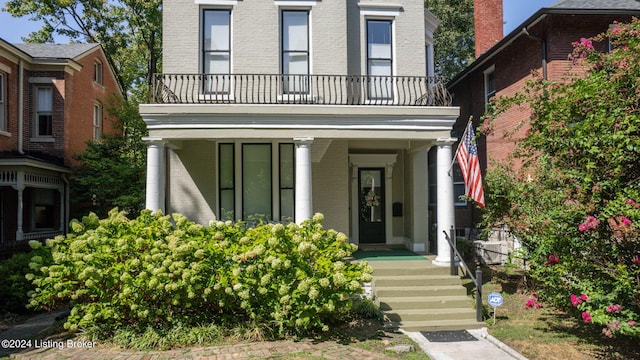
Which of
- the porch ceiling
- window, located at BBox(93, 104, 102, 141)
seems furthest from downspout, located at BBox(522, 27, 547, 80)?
window, located at BBox(93, 104, 102, 141)

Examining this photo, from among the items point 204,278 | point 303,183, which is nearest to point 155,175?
point 303,183

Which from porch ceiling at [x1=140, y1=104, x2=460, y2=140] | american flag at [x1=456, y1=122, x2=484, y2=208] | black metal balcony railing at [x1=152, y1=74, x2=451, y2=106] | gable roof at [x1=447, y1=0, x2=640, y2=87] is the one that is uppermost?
gable roof at [x1=447, y1=0, x2=640, y2=87]

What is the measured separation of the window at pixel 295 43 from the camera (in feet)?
36.7

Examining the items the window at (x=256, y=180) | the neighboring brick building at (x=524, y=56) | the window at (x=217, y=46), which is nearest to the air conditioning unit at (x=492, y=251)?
the neighboring brick building at (x=524, y=56)

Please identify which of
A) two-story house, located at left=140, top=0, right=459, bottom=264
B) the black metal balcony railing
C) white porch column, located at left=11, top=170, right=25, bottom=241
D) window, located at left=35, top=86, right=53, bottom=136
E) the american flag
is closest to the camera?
the american flag

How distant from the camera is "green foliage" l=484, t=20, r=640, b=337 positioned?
5770 mm

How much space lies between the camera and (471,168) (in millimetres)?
9016

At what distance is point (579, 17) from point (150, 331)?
13.8 metres

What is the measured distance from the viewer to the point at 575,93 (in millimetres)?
6426

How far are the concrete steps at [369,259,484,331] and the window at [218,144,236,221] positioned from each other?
4.61m

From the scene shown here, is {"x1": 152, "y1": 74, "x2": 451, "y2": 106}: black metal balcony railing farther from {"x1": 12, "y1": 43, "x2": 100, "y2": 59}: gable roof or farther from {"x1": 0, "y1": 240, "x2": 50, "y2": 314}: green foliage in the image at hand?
{"x1": 12, "y1": 43, "x2": 100, "y2": 59}: gable roof

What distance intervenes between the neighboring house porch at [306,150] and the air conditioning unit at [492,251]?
1.56m

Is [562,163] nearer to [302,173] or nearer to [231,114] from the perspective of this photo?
[302,173]

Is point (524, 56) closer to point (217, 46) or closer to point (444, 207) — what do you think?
point (444, 207)
